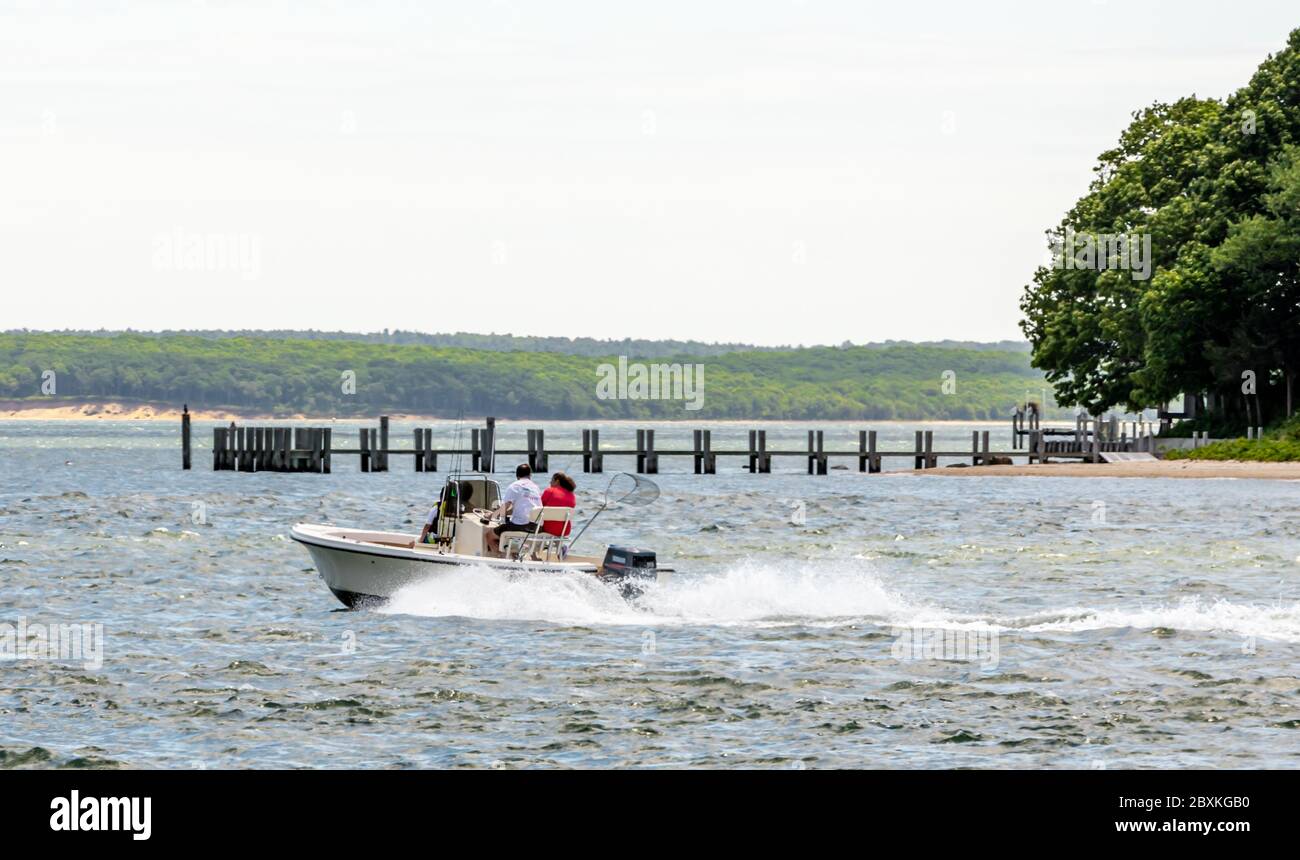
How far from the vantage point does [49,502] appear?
57.2 m

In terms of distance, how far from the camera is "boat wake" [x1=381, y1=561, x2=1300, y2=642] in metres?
23.7

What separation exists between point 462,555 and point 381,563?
1.32 metres

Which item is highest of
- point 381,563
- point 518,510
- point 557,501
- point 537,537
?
point 557,501

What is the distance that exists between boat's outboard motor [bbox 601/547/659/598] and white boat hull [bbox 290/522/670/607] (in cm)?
18

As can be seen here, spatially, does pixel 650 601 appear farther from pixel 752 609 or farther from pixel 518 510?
Answer: pixel 518 510

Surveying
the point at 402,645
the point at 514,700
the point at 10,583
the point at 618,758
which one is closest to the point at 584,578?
the point at 402,645

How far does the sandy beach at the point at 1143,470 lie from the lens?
214 feet

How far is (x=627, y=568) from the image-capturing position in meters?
23.5

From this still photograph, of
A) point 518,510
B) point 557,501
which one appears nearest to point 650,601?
point 557,501

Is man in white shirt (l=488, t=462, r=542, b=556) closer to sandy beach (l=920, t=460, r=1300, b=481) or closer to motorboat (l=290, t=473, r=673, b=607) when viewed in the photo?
motorboat (l=290, t=473, r=673, b=607)

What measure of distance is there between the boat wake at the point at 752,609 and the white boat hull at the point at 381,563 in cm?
13

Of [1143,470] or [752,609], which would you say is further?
[1143,470]

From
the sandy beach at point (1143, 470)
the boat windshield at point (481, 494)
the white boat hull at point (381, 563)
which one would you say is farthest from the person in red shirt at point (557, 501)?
the sandy beach at point (1143, 470)

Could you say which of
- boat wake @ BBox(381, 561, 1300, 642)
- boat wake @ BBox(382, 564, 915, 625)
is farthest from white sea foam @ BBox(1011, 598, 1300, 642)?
boat wake @ BBox(382, 564, 915, 625)
